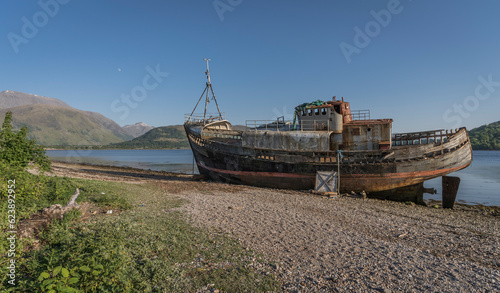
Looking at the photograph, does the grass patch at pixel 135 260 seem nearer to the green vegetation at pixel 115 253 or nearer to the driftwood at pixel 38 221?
the green vegetation at pixel 115 253

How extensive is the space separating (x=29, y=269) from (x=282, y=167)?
57.3ft

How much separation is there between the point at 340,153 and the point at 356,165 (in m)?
1.67

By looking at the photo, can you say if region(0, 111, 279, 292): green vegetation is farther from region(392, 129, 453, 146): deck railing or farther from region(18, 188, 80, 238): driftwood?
region(392, 129, 453, 146): deck railing

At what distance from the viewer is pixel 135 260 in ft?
19.3

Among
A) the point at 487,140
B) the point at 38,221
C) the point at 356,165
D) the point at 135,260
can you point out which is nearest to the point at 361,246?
the point at 135,260

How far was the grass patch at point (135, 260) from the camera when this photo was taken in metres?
4.23

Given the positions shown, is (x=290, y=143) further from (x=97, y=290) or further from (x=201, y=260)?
(x=97, y=290)

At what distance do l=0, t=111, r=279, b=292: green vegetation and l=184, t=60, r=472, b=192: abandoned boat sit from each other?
462 inches

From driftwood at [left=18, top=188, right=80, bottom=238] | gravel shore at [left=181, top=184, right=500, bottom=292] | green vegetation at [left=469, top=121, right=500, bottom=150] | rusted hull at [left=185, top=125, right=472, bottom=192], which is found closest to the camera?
gravel shore at [left=181, top=184, right=500, bottom=292]

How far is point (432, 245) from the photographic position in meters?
8.56

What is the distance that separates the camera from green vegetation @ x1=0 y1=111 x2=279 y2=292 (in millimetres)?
4309

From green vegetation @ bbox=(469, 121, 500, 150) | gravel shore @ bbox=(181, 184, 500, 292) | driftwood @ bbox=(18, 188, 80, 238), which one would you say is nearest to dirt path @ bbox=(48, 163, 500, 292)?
gravel shore @ bbox=(181, 184, 500, 292)

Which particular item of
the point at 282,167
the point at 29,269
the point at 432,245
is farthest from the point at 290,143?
the point at 29,269

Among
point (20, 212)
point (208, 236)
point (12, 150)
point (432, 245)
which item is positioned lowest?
point (432, 245)
